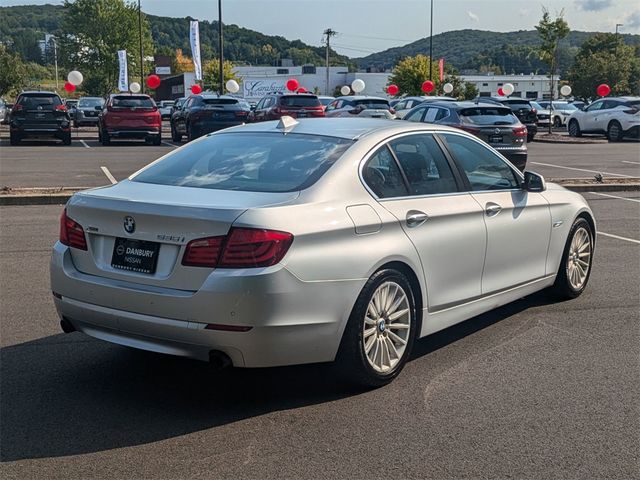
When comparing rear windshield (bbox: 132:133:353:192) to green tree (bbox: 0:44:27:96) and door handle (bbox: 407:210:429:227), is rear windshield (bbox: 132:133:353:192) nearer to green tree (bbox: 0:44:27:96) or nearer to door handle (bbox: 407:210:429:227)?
door handle (bbox: 407:210:429:227)

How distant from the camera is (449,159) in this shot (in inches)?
226

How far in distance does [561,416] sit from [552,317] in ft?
6.96

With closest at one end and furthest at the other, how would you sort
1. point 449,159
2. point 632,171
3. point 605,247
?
1. point 449,159
2. point 605,247
3. point 632,171

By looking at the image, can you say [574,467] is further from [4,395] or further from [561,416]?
[4,395]

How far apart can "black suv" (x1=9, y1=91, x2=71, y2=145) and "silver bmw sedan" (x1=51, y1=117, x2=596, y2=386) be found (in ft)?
69.6

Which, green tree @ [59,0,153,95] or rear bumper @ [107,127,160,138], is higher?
green tree @ [59,0,153,95]

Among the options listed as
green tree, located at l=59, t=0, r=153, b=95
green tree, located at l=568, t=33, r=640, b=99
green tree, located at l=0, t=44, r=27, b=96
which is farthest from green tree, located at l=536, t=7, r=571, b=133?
green tree, located at l=59, t=0, r=153, b=95

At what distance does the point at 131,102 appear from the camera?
25391 millimetres

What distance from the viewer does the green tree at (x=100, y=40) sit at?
274 ft

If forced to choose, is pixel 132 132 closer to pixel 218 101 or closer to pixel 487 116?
pixel 218 101

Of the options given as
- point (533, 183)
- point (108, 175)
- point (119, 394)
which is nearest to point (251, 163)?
point (119, 394)

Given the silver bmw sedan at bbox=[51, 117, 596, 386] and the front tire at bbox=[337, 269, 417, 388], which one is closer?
the silver bmw sedan at bbox=[51, 117, 596, 386]

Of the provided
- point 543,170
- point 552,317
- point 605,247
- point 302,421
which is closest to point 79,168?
point 543,170

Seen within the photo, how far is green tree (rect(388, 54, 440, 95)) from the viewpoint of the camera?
202ft
